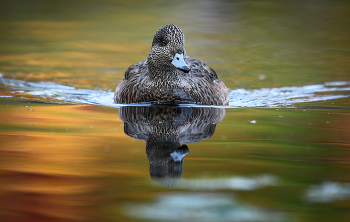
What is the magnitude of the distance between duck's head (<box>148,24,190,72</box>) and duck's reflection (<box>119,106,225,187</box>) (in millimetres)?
688

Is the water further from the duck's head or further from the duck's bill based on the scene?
the duck's head

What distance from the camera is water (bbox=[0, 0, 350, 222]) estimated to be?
2.77 m

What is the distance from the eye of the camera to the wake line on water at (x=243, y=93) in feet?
25.4

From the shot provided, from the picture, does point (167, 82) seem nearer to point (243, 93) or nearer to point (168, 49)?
point (168, 49)

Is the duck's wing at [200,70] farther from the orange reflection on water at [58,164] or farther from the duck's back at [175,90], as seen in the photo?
the orange reflection on water at [58,164]

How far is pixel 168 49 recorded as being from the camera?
21.0ft

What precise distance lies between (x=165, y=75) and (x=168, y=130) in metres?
2.13

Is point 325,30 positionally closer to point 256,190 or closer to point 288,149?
point 288,149

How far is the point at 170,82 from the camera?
6672mm

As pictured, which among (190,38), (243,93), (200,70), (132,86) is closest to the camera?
(132,86)

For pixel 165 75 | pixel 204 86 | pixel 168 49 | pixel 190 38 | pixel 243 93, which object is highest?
→ pixel 168 49

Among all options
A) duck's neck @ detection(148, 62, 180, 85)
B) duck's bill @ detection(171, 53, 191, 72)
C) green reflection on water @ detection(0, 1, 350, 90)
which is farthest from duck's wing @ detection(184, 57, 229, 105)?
green reflection on water @ detection(0, 1, 350, 90)

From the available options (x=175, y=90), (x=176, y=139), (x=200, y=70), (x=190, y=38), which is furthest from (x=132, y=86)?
(x=190, y=38)

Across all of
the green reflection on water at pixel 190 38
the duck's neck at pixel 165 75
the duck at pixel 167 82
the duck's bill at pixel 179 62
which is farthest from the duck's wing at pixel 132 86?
the green reflection on water at pixel 190 38
